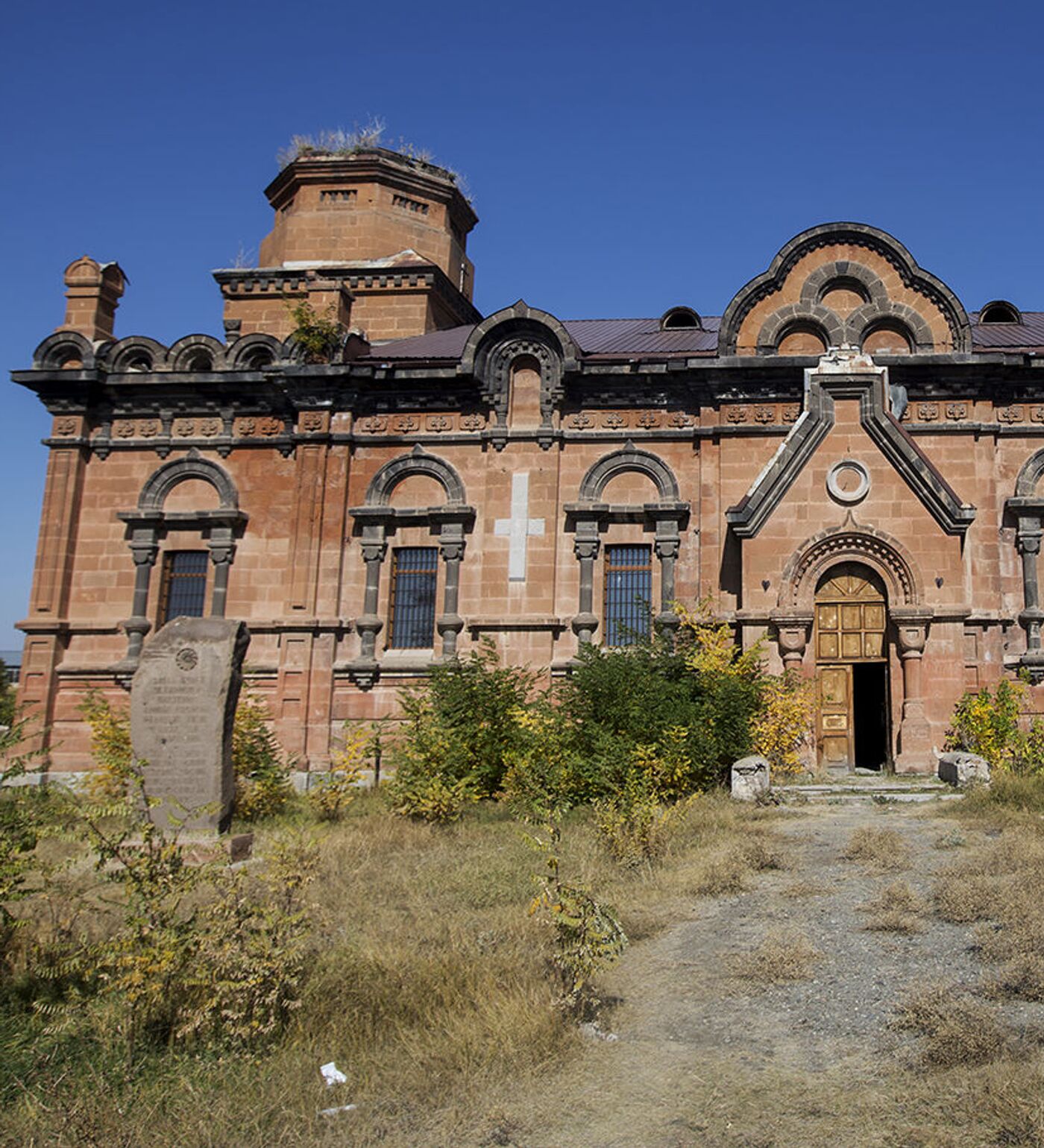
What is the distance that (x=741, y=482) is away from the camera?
788 inches

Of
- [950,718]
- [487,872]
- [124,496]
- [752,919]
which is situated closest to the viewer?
[752,919]

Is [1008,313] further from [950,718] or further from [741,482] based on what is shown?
[950,718]

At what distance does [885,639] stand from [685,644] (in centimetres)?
345

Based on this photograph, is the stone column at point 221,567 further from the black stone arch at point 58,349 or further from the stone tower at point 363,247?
the stone tower at point 363,247

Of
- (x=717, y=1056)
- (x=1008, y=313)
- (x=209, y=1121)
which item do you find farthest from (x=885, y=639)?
(x=209, y=1121)

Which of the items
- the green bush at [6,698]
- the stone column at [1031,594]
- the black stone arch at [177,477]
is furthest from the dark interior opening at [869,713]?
the green bush at [6,698]

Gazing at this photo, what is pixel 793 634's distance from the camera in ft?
58.9

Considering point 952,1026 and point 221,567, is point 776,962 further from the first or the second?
point 221,567

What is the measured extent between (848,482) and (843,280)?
4781 millimetres

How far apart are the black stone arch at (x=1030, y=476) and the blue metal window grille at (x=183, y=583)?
16314mm

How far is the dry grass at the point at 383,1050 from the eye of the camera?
5488 mm

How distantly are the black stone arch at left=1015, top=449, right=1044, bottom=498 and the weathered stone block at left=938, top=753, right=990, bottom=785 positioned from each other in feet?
21.0

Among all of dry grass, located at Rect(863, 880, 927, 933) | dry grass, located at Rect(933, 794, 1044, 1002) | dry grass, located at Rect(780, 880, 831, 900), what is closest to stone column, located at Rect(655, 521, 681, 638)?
dry grass, located at Rect(933, 794, 1044, 1002)

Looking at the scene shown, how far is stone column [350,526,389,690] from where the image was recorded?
66.6ft
